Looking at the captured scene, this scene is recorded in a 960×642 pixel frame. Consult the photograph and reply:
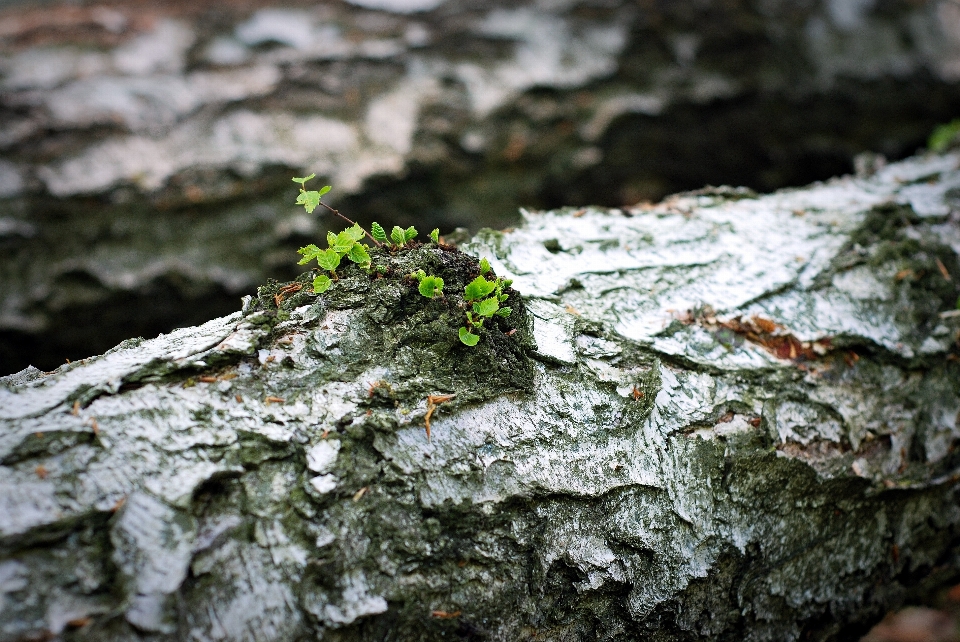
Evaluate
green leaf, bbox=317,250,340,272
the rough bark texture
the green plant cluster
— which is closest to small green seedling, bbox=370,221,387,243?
the green plant cluster

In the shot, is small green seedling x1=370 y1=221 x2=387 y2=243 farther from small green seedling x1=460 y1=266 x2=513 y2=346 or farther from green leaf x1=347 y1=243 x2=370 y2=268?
small green seedling x1=460 y1=266 x2=513 y2=346

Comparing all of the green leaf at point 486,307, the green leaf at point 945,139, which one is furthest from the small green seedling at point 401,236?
the green leaf at point 945,139

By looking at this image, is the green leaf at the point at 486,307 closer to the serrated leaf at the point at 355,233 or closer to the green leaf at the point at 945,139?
the serrated leaf at the point at 355,233

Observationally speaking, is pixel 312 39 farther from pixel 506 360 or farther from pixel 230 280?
pixel 506 360

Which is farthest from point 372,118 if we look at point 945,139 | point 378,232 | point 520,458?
point 945,139

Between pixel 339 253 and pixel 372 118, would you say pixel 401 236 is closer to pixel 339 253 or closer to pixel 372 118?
pixel 339 253

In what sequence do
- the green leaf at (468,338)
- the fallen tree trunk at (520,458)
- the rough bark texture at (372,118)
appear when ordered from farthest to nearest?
1. the rough bark texture at (372,118)
2. the green leaf at (468,338)
3. the fallen tree trunk at (520,458)

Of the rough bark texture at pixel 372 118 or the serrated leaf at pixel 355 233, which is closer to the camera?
the serrated leaf at pixel 355 233
